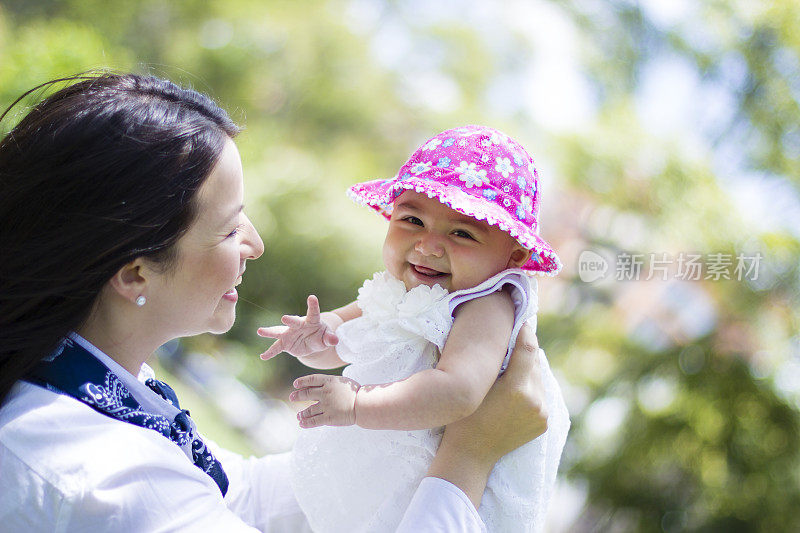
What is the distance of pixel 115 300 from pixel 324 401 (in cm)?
36

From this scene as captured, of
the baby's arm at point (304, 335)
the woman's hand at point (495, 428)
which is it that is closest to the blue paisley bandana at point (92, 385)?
the baby's arm at point (304, 335)

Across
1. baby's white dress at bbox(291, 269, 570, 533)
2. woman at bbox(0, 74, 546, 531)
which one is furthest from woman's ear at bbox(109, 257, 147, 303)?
baby's white dress at bbox(291, 269, 570, 533)

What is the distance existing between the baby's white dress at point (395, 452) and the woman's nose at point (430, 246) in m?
0.06

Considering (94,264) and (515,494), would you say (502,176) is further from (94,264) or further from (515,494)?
(94,264)

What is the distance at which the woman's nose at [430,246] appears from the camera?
4.16 feet

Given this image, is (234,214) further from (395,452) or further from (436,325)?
(395,452)

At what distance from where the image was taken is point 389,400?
43.4 inches

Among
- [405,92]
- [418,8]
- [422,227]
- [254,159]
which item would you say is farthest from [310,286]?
[418,8]

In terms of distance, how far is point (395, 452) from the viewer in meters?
1.26

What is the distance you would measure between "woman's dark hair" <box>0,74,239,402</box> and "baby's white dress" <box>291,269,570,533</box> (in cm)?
41

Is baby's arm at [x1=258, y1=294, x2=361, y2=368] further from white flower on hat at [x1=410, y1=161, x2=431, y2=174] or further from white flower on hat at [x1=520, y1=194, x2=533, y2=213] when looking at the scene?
white flower on hat at [x1=520, y1=194, x2=533, y2=213]

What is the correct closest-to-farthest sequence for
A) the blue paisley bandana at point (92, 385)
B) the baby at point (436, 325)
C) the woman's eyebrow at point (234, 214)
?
the blue paisley bandana at point (92, 385), the woman's eyebrow at point (234, 214), the baby at point (436, 325)

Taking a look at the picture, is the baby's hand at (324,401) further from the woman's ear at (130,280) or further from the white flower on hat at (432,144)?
the white flower on hat at (432,144)

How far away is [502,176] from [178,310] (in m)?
0.62
